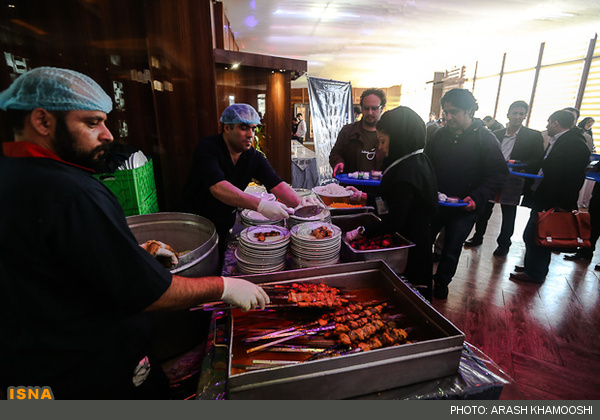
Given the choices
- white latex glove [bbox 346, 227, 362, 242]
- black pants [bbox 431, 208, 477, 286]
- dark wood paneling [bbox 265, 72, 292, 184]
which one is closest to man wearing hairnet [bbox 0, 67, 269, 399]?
white latex glove [bbox 346, 227, 362, 242]

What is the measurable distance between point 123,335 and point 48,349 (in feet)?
0.67

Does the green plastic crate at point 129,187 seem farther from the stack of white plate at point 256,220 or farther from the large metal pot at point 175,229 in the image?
the stack of white plate at point 256,220

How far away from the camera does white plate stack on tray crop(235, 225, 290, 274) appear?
5.37 ft

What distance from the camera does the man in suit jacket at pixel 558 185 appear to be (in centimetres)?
326

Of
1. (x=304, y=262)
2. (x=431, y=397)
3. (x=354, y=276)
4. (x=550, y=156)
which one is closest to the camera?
(x=431, y=397)

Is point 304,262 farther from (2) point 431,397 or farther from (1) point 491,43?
(1) point 491,43

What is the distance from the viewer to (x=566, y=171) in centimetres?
327

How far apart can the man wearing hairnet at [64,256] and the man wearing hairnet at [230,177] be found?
1098 mm

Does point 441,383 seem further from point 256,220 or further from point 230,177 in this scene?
point 230,177

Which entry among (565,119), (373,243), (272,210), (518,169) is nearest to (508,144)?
(518,169)

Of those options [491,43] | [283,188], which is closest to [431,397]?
[283,188]

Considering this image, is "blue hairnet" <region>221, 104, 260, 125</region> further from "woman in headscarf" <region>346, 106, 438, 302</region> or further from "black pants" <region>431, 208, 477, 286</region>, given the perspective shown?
"black pants" <region>431, 208, 477, 286</region>

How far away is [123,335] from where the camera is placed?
3.35 ft

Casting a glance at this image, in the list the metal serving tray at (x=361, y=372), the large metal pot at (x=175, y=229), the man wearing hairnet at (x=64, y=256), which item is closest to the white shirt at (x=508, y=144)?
the metal serving tray at (x=361, y=372)
